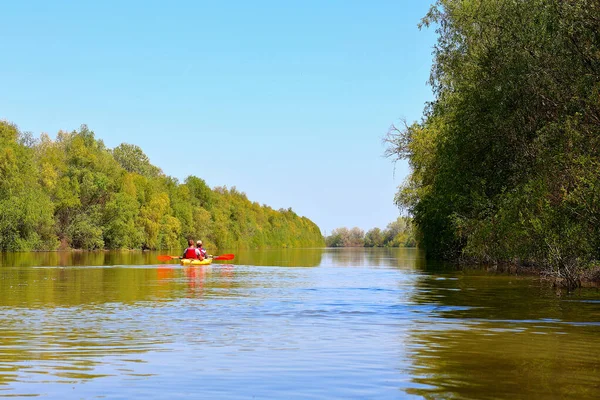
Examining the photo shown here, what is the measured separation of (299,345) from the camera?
13.1 m

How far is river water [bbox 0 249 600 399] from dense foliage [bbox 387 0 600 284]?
8.14 ft

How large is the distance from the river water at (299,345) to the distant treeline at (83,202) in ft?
184

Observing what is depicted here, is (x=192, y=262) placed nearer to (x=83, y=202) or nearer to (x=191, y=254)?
(x=191, y=254)

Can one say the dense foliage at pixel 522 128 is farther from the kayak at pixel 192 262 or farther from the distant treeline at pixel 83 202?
the distant treeline at pixel 83 202

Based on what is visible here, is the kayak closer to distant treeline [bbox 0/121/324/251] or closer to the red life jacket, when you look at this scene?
the red life jacket

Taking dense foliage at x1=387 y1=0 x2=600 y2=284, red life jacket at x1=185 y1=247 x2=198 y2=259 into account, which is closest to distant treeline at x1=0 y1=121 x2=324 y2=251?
red life jacket at x1=185 y1=247 x2=198 y2=259

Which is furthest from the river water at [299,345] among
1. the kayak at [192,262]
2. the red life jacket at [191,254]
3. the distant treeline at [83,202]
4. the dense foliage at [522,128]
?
the distant treeline at [83,202]

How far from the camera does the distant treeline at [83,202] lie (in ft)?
255

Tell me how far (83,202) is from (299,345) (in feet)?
289

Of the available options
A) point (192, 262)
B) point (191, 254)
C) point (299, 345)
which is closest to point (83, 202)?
point (191, 254)

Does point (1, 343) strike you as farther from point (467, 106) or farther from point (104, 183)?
point (104, 183)

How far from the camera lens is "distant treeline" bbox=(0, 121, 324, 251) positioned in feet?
255

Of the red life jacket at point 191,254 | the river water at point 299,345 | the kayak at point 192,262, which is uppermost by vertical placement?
the red life jacket at point 191,254

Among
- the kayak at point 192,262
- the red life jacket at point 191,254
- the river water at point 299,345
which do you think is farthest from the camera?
the red life jacket at point 191,254
